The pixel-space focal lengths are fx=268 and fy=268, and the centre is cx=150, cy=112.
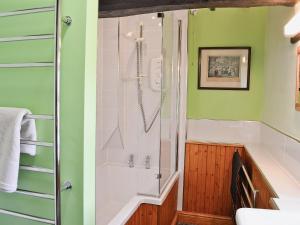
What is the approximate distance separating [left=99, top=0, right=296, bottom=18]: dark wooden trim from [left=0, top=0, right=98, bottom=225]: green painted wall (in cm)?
53

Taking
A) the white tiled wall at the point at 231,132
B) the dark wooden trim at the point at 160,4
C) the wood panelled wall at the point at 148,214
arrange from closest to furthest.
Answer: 1. the dark wooden trim at the point at 160,4
2. the wood panelled wall at the point at 148,214
3. the white tiled wall at the point at 231,132

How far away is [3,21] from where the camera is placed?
1204 mm

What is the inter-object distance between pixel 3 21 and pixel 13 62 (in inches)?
7.5

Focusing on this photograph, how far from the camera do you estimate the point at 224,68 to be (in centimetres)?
309

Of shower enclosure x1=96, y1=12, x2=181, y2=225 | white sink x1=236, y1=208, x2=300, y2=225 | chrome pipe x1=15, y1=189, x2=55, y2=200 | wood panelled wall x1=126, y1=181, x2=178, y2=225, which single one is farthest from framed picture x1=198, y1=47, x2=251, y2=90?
chrome pipe x1=15, y1=189, x2=55, y2=200

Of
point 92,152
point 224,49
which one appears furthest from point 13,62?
point 224,49

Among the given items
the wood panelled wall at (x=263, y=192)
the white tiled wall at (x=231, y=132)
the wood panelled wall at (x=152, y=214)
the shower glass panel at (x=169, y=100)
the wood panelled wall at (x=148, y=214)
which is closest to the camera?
the wood panelled wall at (x=263, y=192)

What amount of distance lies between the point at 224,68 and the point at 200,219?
1762 millimetres

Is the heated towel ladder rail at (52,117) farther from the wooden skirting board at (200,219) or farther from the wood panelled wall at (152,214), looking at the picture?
the wooden skirting board at (200,219)

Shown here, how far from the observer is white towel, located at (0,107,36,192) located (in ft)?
3.59

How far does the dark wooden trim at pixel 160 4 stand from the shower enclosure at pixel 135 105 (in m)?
1.11

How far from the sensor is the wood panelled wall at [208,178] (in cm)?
300

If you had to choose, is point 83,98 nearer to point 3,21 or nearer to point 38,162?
point 38,162

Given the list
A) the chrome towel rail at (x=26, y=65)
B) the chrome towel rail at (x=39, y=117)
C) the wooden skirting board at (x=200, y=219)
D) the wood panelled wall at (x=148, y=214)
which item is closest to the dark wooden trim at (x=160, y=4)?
the chrome towel rail at (x=26, y=65)
